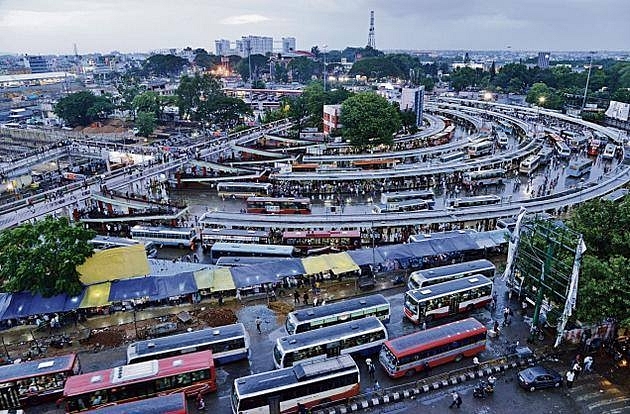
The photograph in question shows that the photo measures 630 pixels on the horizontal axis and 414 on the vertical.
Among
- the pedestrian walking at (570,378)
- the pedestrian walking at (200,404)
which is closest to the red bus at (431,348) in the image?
the pedestrian walking at (570,378)

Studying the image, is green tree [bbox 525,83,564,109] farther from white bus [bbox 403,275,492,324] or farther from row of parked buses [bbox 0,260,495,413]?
row of parked buses [bbox 0,260,495,413]

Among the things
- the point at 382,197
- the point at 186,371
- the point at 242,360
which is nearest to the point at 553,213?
the point at 382,197

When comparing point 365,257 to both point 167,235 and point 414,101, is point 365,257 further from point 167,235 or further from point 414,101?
point 414,101

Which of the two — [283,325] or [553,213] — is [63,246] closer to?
[283,325]

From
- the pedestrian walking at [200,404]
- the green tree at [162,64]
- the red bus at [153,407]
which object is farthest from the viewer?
the green tree at [162,64]

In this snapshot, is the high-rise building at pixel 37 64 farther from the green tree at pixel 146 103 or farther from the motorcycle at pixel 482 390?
the motorcycle at pixel 482 390

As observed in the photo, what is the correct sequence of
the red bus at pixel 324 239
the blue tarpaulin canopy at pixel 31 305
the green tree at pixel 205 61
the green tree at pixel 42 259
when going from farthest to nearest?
1. the green tree at pixel 205 61
2. the red bus at pixel 324 239
3. the green tree at pixel 42 259
4. the blue tarpaulin canopy at pixel 31 305
